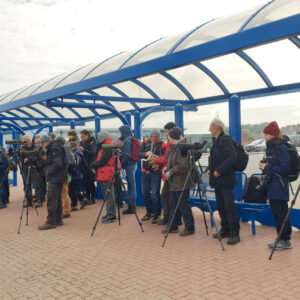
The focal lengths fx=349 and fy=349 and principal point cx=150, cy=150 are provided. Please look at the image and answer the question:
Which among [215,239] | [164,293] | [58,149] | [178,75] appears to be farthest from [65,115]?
[164,293]

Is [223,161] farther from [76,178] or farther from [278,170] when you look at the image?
[76,178]

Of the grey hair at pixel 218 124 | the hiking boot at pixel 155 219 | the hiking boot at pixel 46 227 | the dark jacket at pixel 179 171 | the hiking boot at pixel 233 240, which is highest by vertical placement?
the grey hair at pixel 218 124

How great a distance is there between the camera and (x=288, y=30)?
452 cm

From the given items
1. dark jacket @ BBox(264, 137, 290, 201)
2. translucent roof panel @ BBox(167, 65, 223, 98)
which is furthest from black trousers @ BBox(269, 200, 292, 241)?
translucent roof panel @ BBox(167, 65, 223, 98)

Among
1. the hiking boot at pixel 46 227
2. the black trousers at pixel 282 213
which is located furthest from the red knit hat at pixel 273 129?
the hiking boot at pixel 46 227

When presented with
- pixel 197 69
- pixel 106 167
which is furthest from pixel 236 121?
pixel 197 69

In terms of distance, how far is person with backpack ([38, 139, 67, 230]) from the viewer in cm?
626

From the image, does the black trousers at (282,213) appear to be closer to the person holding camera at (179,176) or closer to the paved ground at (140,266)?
the paved ground at (140,266)

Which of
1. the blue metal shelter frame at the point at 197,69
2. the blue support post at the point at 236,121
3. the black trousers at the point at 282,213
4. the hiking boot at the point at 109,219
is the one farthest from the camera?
the hiking boot at the point at 109,219

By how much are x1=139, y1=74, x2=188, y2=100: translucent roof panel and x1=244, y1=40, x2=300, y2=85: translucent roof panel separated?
2565mm

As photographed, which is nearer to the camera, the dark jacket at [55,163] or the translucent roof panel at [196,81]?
the dark jacket at [55,163]

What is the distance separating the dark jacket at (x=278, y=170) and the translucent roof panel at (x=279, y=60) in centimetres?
258

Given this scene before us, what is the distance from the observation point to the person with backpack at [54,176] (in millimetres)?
6262

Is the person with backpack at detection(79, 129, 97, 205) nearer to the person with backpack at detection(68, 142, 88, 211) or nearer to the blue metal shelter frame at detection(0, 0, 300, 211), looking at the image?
the person with backpack at detection(68, 142, 88, 211)
